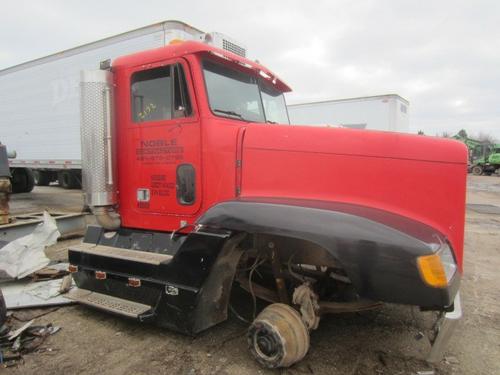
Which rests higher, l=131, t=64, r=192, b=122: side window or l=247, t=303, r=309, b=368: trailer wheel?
l=131, t=64, r=192, b=122: side window

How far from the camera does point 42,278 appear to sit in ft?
15.4

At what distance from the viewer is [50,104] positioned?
1044 cm

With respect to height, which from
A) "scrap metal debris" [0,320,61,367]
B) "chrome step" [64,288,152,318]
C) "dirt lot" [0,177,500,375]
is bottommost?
"dirt lot" [0,177,500,375]

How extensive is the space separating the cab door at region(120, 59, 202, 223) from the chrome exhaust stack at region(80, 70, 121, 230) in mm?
181

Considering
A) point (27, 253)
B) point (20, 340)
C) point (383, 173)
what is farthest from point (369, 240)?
point (27, 253)

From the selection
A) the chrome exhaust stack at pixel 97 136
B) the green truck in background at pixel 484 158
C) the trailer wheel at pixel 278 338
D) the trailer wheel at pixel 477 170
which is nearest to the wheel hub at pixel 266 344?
the trailer wheel at pixel 278 338

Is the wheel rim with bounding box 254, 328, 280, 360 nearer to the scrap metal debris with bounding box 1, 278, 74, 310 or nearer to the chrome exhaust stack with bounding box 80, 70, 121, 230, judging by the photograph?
the chrome exhaust stack with bounding box 80, 70, 121, 230

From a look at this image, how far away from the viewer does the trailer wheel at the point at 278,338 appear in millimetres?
2707

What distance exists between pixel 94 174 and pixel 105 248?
73 centimetres

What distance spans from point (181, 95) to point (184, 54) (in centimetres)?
34

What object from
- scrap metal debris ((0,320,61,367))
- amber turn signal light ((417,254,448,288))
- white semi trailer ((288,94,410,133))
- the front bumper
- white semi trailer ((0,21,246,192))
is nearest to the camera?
amber turn signal light ((417,254,448,288))

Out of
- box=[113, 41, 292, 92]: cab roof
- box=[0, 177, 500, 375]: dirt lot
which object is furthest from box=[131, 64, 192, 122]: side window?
box=[0, 177, 500, 375]: dirt lot

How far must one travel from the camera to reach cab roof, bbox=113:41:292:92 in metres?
3.22

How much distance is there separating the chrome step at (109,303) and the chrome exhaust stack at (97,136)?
781 mm
